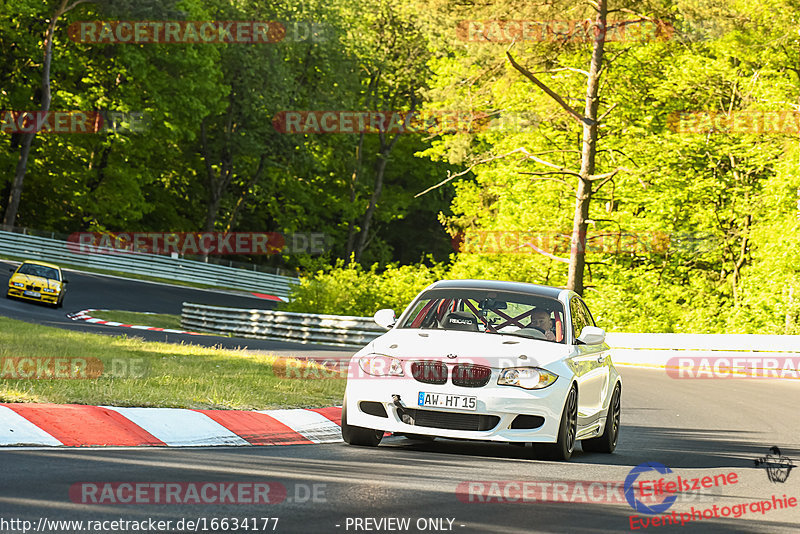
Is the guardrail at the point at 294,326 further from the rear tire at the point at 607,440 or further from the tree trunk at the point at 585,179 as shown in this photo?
the rear tire at the point at 607,440

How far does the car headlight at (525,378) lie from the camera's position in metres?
10.1

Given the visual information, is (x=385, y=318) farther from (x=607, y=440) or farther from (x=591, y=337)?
(x=607, y=440)

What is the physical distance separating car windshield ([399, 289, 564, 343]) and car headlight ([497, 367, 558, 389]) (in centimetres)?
100

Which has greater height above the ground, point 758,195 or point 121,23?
point 121,23

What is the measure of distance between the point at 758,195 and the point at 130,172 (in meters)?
33.6

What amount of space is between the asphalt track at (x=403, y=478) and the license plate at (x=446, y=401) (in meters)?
0.45

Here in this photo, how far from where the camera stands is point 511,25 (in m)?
34.8

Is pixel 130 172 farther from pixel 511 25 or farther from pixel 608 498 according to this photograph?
pixel 608 498

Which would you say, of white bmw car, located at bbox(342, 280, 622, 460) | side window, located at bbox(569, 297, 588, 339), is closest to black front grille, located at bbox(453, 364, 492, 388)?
white bmw car, located at bbox(342, 280, 622, 460)

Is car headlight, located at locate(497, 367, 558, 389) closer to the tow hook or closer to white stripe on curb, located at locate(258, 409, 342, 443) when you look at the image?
the tow hook

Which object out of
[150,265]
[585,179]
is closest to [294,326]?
[585,179]

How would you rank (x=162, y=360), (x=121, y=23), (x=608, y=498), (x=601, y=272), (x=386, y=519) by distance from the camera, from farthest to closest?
(x=121, y=23), (x=601, y=272), (x=162, y=360), (x=608, y=498), (x=386, y=519)

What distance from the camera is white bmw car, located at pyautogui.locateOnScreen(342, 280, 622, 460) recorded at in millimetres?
10047

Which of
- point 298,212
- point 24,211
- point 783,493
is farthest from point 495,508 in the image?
point 298,212
